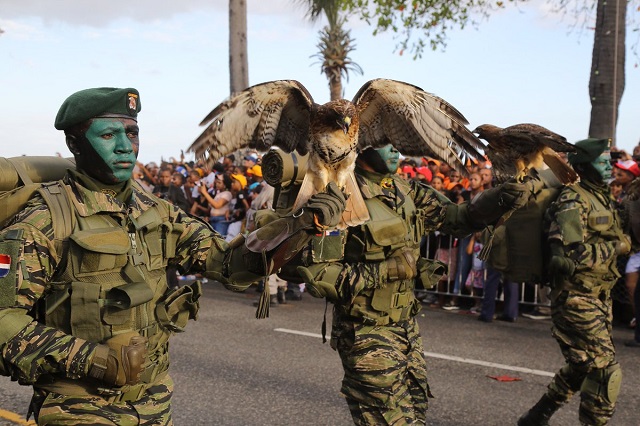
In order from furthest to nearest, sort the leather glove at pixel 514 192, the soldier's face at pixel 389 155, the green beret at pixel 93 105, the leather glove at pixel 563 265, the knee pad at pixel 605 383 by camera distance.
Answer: the leather glove at pixel 563 265, the knee pad at pixel 605 383, the soldier's face at pixel 389 155, the leather glove at pixel 514 192, the green beret at pixel 93 105

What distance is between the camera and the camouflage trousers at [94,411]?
282 cm

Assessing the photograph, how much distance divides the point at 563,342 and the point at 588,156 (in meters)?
1.36

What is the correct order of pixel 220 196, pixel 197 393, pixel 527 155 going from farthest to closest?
pixel 220 196, pixel 197 393, pixel 527 155

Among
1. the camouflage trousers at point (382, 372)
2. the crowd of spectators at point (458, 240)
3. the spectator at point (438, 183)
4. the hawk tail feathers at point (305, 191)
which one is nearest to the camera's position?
the hawk tail feathers at point (305, 191)

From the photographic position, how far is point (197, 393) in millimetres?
6473

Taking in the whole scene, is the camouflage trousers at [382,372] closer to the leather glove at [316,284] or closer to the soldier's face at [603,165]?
the leather glove at [316,284]

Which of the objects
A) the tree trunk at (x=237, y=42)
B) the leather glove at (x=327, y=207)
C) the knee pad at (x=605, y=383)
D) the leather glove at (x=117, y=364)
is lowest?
the knee pad at (x=605, y=383)

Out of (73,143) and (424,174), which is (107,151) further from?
(424,174)

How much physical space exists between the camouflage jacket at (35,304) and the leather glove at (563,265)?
3.27 m

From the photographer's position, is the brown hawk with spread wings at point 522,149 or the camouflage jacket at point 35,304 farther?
the brown hawk with spread wings at point 522,149

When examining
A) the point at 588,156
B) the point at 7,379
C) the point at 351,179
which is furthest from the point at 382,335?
the point at 7,379

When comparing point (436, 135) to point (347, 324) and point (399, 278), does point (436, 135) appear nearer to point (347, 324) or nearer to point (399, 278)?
point (399, 278)

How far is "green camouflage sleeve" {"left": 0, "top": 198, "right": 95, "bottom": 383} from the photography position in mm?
2619

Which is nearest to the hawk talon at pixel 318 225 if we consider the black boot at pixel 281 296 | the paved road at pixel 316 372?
the paved road at pixel 316 372
